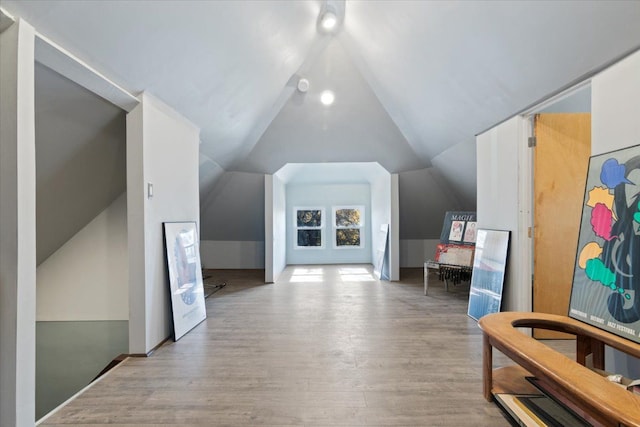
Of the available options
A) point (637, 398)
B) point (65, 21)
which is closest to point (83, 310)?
point (65, 21)

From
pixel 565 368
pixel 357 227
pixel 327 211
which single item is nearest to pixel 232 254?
pixel 327 211

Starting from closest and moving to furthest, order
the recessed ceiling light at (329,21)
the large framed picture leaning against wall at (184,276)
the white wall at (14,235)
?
the white wall at (14,235), the large framed picture leaning against wall at (184,276), the recessed ceiling light at (329,21)

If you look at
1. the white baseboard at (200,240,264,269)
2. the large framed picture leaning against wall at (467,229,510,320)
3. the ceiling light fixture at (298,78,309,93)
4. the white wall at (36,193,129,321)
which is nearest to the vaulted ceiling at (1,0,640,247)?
the ceiling light fixture at (298,78,309,93)

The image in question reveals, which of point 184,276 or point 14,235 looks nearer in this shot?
point 14,235

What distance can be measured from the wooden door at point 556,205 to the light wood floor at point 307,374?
0.83m

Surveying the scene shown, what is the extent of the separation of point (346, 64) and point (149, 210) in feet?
10.7

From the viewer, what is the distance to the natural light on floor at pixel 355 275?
6.09 metres

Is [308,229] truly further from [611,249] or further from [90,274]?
[611,249]

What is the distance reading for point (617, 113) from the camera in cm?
197

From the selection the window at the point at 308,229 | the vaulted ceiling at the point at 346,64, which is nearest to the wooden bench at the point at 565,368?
the vaulted ceiling at the point at 346,64

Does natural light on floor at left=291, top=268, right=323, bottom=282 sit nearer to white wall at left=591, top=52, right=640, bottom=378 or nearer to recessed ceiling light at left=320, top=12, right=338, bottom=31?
recessed ceiling light at left=320, top=12, right=338, bottom=31

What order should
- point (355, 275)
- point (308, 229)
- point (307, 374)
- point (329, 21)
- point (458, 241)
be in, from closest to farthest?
1. point (307, 374)
2. point (329, 21)
3. point (458, 241)
4. point (355, 275)
5. point (308, 229)

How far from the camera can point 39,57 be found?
1938mm

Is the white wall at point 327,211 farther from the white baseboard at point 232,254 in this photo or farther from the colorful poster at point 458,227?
the colorful poster at point 458,227
